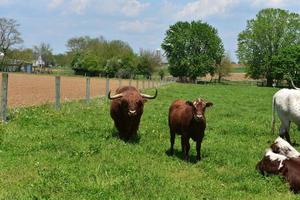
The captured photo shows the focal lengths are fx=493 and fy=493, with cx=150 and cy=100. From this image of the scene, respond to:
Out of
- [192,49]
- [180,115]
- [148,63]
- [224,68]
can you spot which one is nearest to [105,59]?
[148,63]

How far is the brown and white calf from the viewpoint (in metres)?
8.20

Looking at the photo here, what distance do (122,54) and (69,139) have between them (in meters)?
111

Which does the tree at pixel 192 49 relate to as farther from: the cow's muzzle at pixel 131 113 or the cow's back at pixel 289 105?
the cow's muzzle at pixel 131 113

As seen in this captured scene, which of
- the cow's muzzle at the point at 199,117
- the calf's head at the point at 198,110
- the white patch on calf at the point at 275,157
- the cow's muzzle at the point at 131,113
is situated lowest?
the white patch on calf at the point at 275,157

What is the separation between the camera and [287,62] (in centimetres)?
9075

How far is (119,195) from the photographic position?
725 centimetres

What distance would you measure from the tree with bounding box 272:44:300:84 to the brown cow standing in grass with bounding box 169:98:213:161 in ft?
→ 263

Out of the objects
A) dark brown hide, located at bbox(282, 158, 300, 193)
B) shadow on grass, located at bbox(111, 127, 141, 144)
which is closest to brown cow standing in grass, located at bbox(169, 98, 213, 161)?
shadow on grass, located at bbox(111, 127, 141, 144)

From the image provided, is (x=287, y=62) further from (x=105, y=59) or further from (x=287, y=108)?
(x=287, y=108)

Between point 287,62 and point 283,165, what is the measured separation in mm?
85665

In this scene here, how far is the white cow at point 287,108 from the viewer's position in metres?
13.1

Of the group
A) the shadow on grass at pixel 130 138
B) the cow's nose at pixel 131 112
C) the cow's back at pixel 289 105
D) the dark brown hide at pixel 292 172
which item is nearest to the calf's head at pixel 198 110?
the dark brown hide at pixel 292 172

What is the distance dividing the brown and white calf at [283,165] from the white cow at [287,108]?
3971mm

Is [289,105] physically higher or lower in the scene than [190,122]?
higher
